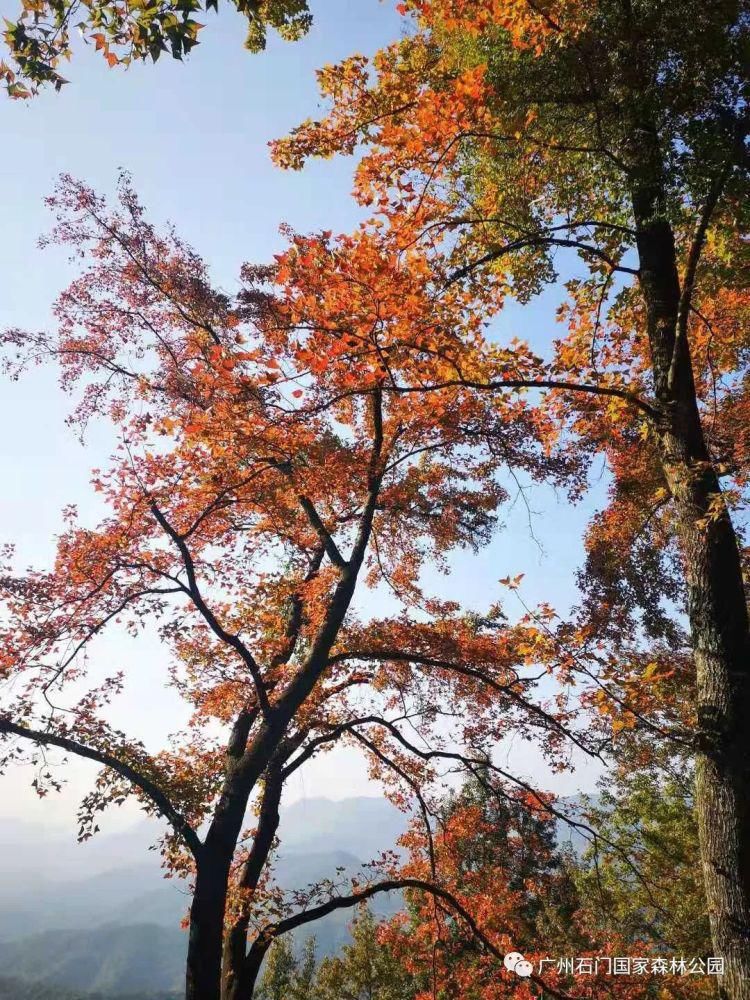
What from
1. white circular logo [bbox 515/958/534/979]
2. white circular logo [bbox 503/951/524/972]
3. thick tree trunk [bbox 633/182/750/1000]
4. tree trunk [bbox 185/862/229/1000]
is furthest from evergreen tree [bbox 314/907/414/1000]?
thick tree trunk [bbox 633/182/750/1000]

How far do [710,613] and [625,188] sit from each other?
4.13m

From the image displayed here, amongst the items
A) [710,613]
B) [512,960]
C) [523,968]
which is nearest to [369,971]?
[512,960]

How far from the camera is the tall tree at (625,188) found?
4.20 metres

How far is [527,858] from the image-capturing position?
841 cm

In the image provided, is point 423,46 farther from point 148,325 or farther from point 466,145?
point 148,325

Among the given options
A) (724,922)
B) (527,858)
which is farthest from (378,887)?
(724,922)

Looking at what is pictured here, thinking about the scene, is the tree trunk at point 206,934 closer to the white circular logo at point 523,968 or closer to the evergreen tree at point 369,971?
the white circular logo at point 523,968

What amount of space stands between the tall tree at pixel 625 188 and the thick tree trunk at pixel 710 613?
1 centimetres

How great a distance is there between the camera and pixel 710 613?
440cm

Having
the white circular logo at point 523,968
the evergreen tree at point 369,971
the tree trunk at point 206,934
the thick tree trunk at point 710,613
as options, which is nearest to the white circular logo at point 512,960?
the white circular logo at point 523,968

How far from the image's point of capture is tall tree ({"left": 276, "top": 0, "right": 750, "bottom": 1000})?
420 cm

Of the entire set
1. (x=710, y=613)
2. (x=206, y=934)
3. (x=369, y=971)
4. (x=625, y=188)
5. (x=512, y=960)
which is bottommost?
(x=369, y=971)

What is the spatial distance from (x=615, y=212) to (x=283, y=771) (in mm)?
8573

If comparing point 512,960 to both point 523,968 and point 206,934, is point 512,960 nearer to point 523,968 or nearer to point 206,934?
point 523,968
